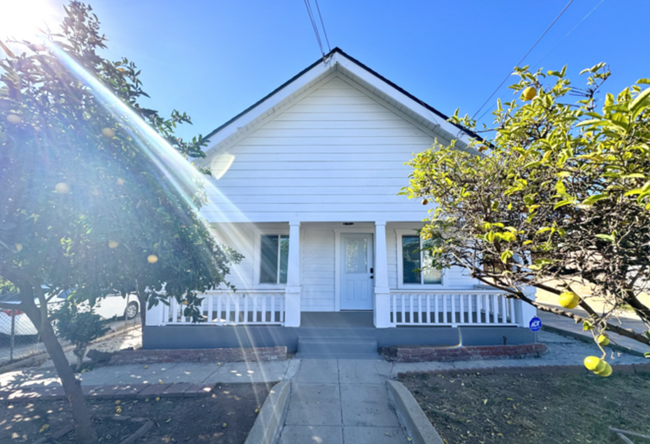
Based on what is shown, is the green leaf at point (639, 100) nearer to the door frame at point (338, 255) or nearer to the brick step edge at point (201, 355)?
the brick step edge at point (201, 355)

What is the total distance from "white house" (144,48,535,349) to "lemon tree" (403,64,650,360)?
392 cm

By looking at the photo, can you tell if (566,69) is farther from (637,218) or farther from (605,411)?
(605,411)

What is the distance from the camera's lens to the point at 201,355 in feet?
17.8

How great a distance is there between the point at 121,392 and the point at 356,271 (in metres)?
5.35

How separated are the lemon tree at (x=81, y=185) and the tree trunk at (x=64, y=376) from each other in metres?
0.01

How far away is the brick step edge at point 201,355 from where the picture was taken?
534cm

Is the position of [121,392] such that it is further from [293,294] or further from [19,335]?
[19,335]

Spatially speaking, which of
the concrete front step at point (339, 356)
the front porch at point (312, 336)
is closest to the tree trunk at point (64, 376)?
the front porch at point (312, 336)

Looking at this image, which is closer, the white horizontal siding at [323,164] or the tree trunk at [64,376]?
the tree trunk at [64,376]

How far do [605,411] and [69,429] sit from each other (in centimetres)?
616

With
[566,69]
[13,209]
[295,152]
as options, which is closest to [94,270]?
[13,209]

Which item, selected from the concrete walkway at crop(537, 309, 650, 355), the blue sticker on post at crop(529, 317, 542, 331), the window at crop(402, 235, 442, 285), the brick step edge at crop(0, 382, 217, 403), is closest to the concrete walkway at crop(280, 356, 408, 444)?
the brick step edge at crop(0, 382, 217, 403)

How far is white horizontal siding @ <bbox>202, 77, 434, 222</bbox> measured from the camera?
6340mm

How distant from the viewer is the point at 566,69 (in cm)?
171
